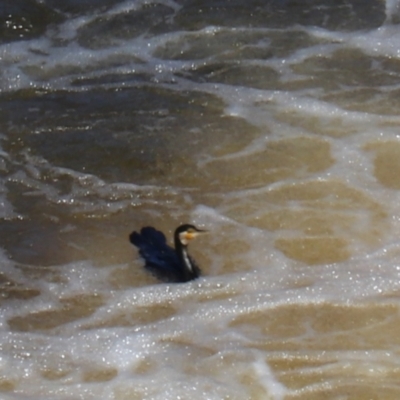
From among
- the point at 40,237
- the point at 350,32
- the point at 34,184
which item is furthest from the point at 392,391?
the point at 350,32

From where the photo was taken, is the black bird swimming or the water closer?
the water

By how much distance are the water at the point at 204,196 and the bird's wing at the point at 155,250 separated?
6cm

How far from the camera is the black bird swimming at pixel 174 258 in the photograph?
157 inches

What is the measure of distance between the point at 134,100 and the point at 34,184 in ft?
3.57

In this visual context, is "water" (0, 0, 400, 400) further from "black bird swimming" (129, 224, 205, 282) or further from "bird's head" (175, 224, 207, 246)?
"bird's head" (175, 224, 207, 246)

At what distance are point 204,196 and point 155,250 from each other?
1.98 ft

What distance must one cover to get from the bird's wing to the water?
6cm

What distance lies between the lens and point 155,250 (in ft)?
13.4

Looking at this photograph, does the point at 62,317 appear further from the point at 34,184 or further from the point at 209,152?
the point at 209,152

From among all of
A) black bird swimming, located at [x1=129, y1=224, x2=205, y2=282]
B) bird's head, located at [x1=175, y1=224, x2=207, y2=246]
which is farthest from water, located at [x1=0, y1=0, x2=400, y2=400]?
bird's head, located at [x1=175, y1=224, x2=207, y2=246]

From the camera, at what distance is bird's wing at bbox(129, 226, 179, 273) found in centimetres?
403

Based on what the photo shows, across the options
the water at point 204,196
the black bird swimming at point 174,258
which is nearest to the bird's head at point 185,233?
the black bird swimming at point 174,258

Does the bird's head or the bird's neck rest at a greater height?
the bird's head

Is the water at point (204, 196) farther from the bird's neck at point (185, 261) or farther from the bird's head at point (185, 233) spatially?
the bird's head at point (185, 233)
